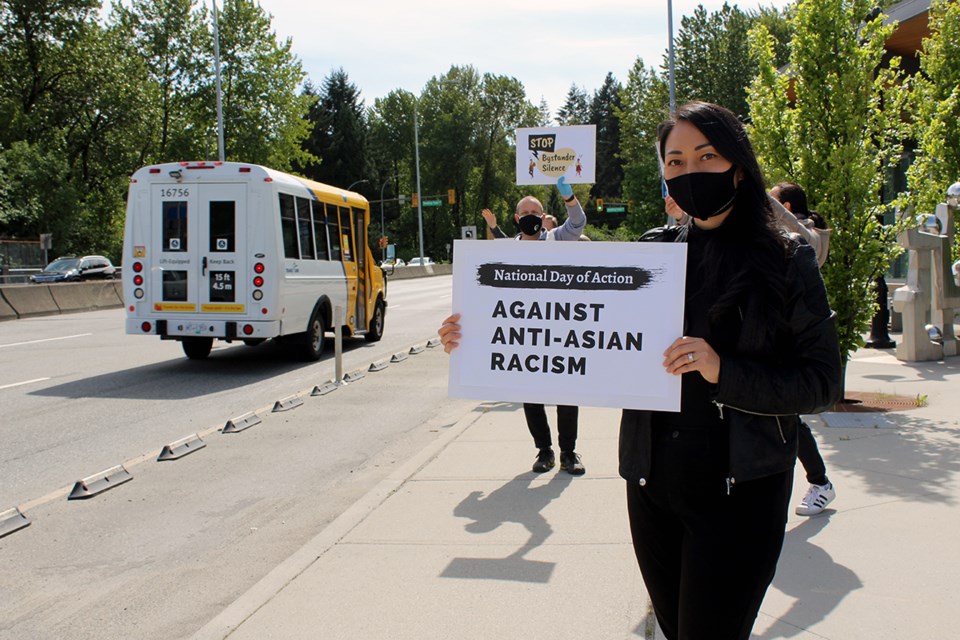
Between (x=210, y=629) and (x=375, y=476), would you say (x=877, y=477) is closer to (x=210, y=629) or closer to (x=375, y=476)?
(x=375, y=476)

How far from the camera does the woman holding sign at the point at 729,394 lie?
2.29 m

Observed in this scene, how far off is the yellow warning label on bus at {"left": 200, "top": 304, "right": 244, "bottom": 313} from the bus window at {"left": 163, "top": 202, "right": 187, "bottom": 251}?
3.02ft

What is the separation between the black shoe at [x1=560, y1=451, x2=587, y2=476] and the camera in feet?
20.7

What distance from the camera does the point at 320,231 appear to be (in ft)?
47.8

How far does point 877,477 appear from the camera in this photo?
580 centimetres

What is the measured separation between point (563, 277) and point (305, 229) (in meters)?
11.7

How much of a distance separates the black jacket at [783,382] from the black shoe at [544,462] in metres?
4.09

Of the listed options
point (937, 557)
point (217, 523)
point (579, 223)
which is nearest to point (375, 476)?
point (217, 523)

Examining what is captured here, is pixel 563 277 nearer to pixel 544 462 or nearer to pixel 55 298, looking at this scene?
pixel 544 462

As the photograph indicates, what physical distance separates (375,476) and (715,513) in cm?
511

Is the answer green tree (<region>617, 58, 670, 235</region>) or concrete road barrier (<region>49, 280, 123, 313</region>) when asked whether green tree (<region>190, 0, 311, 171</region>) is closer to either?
green tree (<region>617, 58, 670, 235</region>)

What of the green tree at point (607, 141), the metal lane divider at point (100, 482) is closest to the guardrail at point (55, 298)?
the metal lane divider at point (100, 482)

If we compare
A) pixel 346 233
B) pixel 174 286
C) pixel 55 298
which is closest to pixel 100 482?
pixel 174 286

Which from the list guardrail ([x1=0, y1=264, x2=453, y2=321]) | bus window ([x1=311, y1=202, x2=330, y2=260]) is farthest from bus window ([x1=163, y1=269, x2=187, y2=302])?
guardrail ([x1=0, y1=264, x2=453, y2=321])
